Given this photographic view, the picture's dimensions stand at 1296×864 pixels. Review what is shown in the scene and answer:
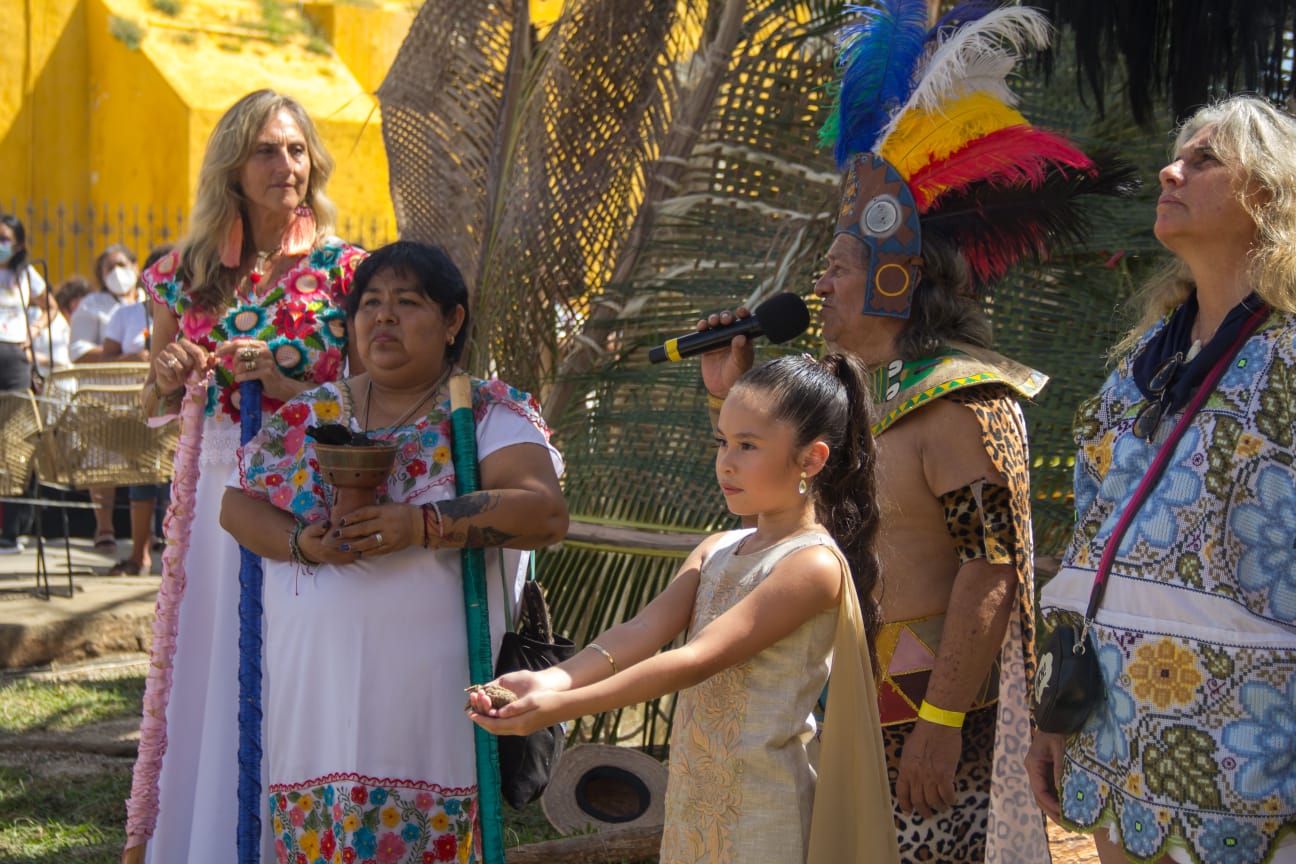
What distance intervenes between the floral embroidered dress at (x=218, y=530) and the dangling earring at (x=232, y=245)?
0.12 meters

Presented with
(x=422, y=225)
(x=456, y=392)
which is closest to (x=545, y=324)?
(x=422, y=225)

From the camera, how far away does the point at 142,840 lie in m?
3.75

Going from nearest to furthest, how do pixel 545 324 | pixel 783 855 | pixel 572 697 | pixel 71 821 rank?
pixel 572 697 < pixel 783 855 < pixel 71 821 < pixel 545 324

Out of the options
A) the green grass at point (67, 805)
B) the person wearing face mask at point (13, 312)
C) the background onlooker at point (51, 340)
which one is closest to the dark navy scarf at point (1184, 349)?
the green grass at point (67, 805)

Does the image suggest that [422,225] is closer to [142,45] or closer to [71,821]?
[71,821]

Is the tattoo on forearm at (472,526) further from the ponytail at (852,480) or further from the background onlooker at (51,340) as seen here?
the background onlooker at (51,340)

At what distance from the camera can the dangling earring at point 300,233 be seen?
12.8ft

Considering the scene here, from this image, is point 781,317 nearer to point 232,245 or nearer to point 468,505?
point 468,505

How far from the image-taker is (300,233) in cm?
392

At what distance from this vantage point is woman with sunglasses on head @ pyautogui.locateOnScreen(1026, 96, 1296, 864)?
2.31 meters

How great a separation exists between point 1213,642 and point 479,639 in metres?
1.43

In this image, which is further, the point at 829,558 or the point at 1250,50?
the point at 1250,50

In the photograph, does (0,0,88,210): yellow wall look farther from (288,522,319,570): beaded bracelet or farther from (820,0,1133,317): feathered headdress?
(820,0,1133,317): feathered headdress

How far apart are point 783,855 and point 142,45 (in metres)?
13.9
